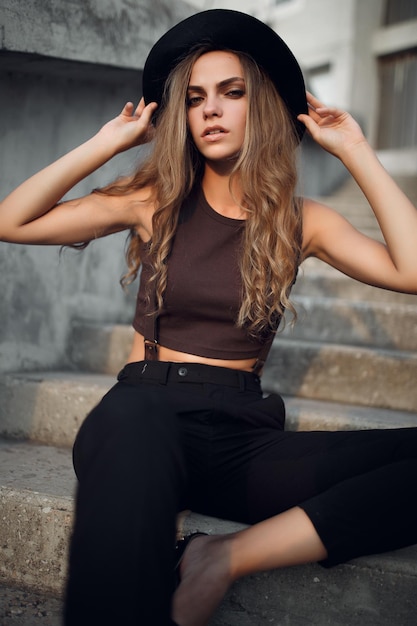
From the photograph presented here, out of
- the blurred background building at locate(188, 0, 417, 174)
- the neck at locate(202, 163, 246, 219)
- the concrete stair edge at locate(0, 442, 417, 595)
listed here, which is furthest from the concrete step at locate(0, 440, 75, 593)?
the blurred background building at locate(188, 0, 417, 174)

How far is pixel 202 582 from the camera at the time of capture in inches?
65.8

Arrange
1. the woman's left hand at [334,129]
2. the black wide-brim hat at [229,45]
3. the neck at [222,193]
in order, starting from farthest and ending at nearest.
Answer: the neck at [222,193]
the woman's left hand at [334,129]
the black wide-brim hat at [229,45]

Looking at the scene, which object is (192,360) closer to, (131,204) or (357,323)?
(131,204)

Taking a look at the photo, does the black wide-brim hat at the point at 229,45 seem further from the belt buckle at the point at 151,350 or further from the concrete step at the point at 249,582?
the concrete step at the point at 249,582

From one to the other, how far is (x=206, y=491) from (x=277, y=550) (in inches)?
12.9

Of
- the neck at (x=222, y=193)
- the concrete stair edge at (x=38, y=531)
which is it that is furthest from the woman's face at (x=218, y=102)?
the concrete stair edge at (x=38, y=531)

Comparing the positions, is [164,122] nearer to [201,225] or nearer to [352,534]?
[201,225]

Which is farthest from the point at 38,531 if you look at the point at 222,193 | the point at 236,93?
the point at 236,93

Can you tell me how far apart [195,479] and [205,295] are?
0.59m

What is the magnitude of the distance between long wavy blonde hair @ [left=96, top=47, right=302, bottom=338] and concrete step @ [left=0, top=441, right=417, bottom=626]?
0.75 metres

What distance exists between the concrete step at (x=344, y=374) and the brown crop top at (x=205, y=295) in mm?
776

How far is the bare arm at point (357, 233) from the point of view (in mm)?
2123

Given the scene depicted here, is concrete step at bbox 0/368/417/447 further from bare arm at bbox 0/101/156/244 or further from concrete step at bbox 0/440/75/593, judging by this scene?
bare arm at bbox 0/101/156/244

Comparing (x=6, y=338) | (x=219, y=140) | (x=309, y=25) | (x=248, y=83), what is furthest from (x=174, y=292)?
(x=309, y=25)
